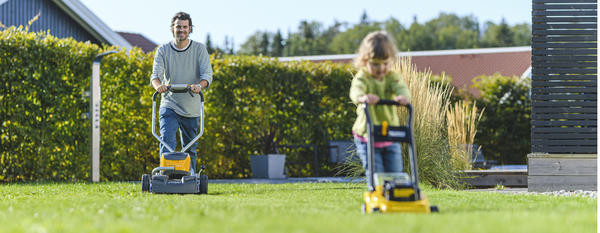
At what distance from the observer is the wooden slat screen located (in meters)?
7.35

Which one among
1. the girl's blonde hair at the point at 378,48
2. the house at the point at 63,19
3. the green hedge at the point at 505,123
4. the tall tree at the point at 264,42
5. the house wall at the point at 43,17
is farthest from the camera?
the tall tree at the point at 264,42

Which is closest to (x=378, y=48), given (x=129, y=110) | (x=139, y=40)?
(x=129, y=110)

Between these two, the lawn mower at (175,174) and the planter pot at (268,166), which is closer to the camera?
the lawn mower at (175,174)

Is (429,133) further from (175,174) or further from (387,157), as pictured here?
(387,157)

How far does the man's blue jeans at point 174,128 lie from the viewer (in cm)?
643

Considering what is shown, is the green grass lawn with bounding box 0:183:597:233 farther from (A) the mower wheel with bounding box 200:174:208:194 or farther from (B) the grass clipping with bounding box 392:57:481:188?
(B) the grass clipping with bounding box 392:57:481:188

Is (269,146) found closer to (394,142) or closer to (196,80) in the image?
(196,80)

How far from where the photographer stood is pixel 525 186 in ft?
29.0

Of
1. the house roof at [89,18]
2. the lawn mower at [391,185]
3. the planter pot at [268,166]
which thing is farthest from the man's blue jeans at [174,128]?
the house roof at [89,18]

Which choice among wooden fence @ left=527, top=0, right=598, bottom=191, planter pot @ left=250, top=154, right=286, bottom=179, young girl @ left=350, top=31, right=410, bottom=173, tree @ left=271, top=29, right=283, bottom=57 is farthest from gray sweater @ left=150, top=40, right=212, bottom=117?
tree @ left=271, top=29, right=283, bottom=57

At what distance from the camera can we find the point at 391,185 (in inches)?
164

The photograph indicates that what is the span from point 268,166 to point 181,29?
4382 millimetres

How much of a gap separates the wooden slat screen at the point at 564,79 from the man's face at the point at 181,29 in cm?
345

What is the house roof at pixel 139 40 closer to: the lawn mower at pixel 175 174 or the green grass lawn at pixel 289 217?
the lawn mower at pixel 175 174
